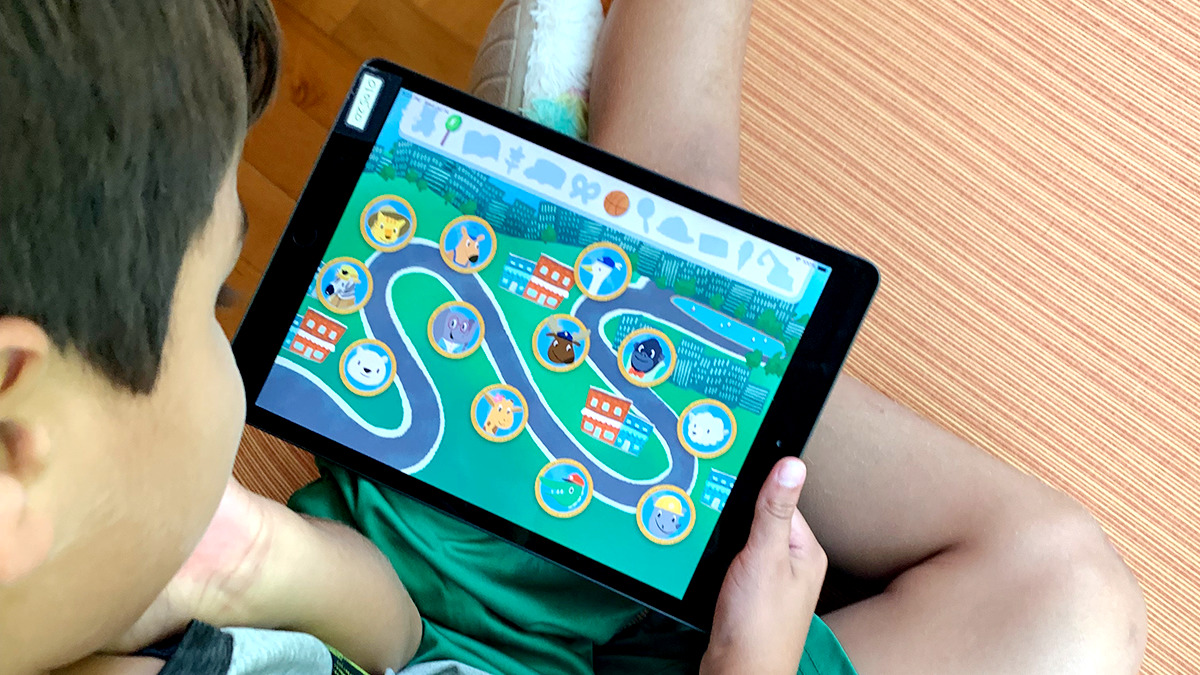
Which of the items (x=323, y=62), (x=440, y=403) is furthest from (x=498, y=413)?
(x=323, y=62)

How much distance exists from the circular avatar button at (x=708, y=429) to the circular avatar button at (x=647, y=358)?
0.03m

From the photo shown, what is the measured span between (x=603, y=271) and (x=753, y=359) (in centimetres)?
11

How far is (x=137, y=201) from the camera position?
0.23 m

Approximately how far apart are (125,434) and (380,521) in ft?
0.97

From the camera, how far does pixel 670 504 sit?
467mm

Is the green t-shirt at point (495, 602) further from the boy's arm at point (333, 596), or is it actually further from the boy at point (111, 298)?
the boy at point (111, 298)

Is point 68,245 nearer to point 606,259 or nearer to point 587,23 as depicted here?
point 606,259

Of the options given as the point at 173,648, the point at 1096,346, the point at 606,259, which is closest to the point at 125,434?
the point at 173,648

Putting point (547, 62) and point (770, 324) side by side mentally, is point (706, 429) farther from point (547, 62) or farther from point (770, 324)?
point (547, 62)

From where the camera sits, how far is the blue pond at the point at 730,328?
0.47 metres

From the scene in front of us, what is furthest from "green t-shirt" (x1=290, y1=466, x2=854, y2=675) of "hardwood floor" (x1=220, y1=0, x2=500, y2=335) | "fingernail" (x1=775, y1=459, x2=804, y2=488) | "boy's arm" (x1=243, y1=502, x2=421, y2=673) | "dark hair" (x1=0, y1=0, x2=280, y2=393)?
"hardwood floor" (x1=220, y1=0, x2=500, y2=335)

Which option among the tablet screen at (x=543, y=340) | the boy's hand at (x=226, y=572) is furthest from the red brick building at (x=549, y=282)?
the boy's hand at (x=226, y=572)

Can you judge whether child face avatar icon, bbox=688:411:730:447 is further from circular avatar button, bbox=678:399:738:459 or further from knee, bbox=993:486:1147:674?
knee, bbox=993:486:1147:674

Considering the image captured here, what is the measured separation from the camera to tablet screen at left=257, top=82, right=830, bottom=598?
0.47 meters
